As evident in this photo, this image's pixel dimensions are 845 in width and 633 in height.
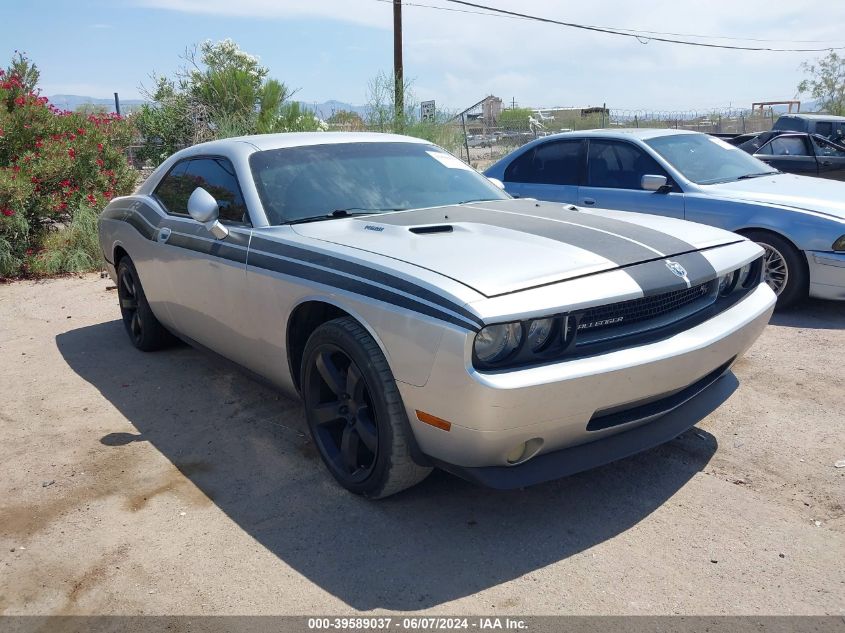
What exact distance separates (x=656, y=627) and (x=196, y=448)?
252 cm

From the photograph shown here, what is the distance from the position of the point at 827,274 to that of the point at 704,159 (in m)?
1.70

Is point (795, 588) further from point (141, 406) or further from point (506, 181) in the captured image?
point (506, 181)

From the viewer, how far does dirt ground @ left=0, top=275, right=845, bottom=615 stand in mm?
2615

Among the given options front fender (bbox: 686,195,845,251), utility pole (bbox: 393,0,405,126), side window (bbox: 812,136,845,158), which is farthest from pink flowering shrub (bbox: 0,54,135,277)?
side window (bbox: 812,136,845,158)

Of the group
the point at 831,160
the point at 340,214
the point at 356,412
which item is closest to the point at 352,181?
the point at 340,214

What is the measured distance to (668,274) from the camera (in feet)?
9.89

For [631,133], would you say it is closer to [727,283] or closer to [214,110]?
[727,283]

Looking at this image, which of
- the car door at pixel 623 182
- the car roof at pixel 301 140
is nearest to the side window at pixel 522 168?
the car door at pixel 623 182

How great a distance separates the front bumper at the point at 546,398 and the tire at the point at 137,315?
315cm

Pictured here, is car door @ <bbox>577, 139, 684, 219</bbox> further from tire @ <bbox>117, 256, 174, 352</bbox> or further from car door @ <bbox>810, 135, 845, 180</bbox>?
car door @ <bbox>810, 135, 845, 180</bbox>

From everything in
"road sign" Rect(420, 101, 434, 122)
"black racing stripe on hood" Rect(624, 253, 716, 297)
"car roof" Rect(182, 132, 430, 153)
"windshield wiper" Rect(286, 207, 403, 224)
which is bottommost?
"black racing stripe on hood" Rect(624, 253, 716, 297)

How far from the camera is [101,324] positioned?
21.7 ft

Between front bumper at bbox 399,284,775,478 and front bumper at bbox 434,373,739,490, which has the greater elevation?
front bumper at bbox 399,284,775,478

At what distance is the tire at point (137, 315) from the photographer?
17.5 feet
